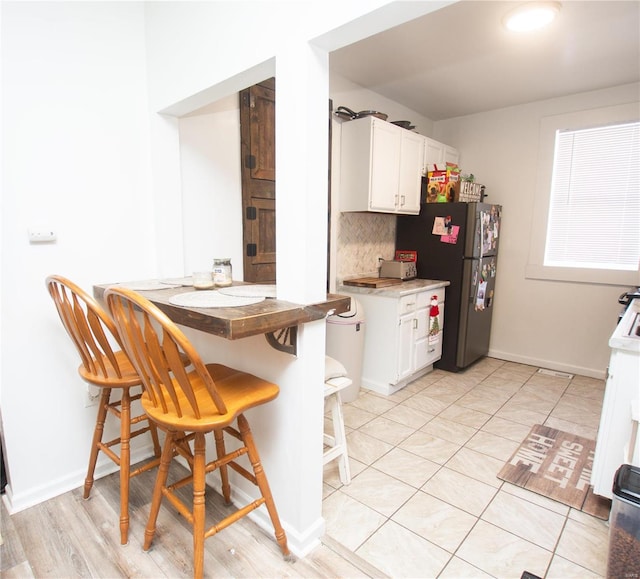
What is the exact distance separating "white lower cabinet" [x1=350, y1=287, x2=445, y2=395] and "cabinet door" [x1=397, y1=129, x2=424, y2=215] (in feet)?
2.59

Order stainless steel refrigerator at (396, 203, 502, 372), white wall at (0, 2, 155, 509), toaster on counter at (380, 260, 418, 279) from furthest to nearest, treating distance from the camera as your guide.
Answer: toaster on counter at (380, 260, 418, 279)
stainless steel refrigerator at (396, 203, 502, 372)
white wall at (0, 2, 155, 509)

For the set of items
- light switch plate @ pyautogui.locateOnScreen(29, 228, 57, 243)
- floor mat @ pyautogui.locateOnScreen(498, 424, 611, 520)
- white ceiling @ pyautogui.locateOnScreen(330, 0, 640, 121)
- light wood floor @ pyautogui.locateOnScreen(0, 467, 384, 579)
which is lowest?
floor mat @ pyautogui.locateOnScreen(498, 424, 611, 520)

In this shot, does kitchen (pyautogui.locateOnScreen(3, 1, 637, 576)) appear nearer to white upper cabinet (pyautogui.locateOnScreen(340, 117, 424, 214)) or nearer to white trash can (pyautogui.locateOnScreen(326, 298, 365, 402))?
white upper cabinet (pyautogui.locateOnScreen(340, 117, 424, 214))

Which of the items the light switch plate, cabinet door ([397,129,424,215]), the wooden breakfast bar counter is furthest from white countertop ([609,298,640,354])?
the light switch plate

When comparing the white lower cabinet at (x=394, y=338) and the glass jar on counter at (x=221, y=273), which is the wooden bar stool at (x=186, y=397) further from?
the white lower cabinet at (x=394, y=338)

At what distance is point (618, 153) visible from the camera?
3.20 m

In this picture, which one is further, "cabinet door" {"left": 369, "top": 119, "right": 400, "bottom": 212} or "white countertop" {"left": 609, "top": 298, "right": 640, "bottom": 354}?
"cabinet door" {"left": 369, "top": 119, "right": 400, "bottom": 212}

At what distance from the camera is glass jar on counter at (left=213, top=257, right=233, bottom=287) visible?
1.70 m

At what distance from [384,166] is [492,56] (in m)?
1.01

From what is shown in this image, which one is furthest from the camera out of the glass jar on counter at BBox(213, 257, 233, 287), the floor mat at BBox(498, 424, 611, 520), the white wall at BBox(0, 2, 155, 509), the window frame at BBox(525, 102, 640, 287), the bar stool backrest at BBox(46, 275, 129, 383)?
the window frame at BBox(525, 102, 640, 287)

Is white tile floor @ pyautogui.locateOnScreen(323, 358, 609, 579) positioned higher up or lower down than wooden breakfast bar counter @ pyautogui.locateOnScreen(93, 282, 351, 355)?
lower down

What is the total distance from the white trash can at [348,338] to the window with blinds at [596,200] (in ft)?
6.85

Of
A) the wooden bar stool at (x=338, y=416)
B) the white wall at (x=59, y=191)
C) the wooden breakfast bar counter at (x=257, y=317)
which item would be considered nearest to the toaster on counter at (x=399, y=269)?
the wooden bar stool at (x=338, y=416)

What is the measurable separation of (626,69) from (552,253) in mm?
1509
